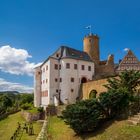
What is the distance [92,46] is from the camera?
5847 centimetres

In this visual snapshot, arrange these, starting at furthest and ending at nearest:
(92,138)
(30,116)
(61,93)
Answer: (61,93), (30,116), (92,138)

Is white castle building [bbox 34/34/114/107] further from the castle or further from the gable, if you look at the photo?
the gable

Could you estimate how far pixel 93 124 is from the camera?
24.1m

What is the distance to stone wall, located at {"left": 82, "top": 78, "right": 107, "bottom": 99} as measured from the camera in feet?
130

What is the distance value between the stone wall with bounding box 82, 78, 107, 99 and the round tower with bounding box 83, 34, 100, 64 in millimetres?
14340

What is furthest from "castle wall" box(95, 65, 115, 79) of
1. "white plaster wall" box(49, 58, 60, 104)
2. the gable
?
"white plaster wall" box(49, 58, 60, 104)

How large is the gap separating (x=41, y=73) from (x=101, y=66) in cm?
1427

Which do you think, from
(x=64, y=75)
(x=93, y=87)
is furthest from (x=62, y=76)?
(x=93, y=87)

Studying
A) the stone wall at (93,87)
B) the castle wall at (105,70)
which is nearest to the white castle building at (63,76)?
the stone wall at (93,87)

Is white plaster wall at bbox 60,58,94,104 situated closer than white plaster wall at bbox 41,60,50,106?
Yes

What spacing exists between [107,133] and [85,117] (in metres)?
2.79

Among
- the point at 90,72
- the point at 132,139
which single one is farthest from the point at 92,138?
the point at 90,72

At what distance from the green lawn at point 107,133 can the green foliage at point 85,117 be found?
30.2 inches

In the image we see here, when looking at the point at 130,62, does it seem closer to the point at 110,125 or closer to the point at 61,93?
the point at 61,93
